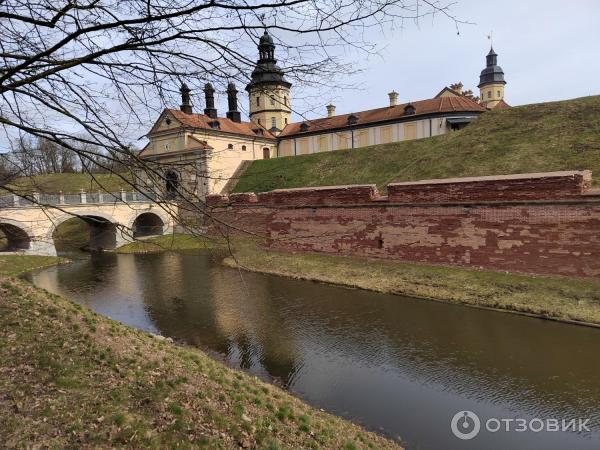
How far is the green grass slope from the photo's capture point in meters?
16.2

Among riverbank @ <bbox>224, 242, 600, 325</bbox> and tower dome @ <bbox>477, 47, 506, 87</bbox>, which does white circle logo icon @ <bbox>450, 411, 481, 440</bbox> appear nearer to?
riverbank @ <bbox>224, 242, 600, 325</bbox>

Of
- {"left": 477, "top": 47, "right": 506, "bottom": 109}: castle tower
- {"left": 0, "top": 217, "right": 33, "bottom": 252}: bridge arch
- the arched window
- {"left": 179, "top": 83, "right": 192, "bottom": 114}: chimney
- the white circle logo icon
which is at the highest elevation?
{"left": 477, "top": 47, "right": 506, "bottom": 109}: castle tower

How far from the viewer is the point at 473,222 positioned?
39.9ft

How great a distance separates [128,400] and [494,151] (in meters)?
18.5

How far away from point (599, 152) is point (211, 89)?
16299 mm

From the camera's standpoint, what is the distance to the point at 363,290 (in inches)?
483

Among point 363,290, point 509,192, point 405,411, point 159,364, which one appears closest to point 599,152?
point 509,192

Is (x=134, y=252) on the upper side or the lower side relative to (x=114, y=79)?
lower

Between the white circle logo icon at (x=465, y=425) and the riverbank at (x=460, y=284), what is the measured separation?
13.5ft

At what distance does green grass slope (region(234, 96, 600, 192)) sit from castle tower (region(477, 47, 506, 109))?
124ft

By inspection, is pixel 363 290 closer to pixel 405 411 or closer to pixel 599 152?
pixel 405 411

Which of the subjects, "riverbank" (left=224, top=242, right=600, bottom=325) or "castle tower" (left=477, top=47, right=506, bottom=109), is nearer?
"riverbank" (left=224, top=242, right=600, bottom=325)

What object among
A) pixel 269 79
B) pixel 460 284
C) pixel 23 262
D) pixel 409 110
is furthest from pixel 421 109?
pixel 269 79
